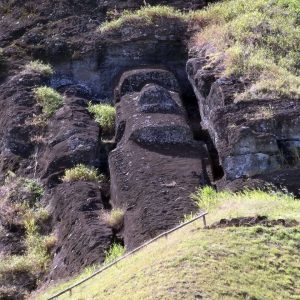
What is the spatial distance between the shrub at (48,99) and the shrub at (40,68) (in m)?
1.01

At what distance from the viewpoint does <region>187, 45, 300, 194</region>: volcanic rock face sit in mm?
13383

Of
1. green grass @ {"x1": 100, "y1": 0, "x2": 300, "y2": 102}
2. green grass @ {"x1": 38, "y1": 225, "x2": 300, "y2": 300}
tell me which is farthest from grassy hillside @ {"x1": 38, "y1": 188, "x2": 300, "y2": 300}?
green grass @ {"x1": 100, "y1": 0, "x2": 300, "y2": 102}

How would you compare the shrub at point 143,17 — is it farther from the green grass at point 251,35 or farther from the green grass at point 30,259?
the green grass at point 30,259

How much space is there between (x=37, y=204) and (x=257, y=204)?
591 cm

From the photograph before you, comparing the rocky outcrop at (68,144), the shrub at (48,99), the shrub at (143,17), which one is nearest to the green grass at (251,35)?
the shrub at (143,17)

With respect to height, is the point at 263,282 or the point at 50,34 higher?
the point at 50,34

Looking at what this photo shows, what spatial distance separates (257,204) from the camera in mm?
11766

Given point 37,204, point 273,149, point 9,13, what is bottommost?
point 37,204

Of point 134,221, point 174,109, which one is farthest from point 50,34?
point 134,221

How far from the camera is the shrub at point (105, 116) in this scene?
1756cm

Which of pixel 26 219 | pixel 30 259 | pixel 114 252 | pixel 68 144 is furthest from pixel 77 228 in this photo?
pixel 68 144

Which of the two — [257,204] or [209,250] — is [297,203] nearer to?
[257,204]

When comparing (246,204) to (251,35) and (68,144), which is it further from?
(251,35)

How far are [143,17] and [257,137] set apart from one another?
8.58 metres
